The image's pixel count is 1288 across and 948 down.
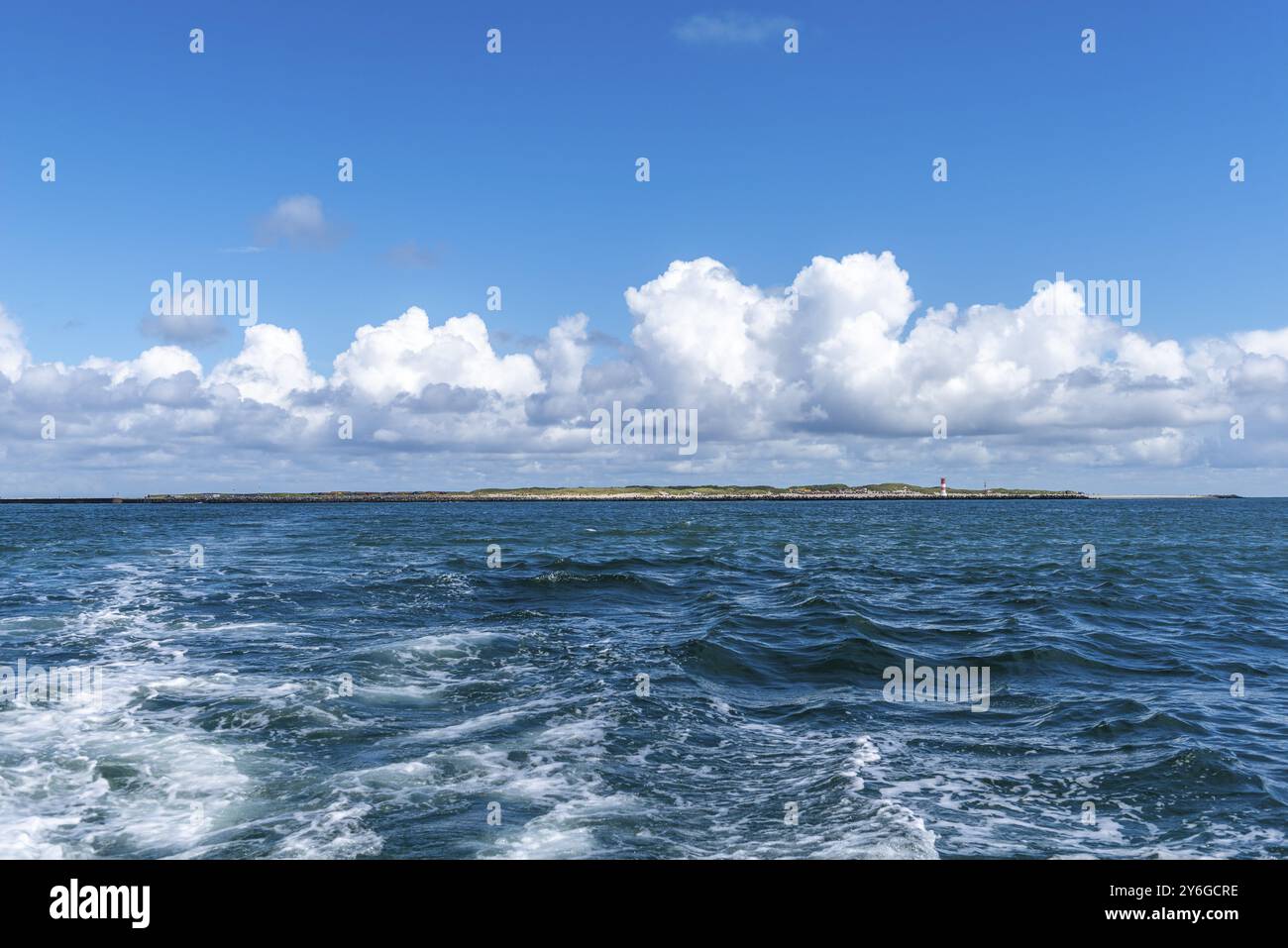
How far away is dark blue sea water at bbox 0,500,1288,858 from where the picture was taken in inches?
451

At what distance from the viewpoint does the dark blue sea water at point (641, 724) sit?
37.6 ft

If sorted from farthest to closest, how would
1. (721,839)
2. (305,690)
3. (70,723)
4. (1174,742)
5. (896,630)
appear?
(896,630) → (305,690) → (70,723) → (1174,742) → (721,839)

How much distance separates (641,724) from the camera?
657 inches

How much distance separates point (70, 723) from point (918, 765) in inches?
666

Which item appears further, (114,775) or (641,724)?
(641,724)
